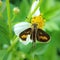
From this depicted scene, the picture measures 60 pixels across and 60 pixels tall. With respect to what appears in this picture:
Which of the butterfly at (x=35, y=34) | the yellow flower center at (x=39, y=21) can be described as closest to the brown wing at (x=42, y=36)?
the butterfly at (x=35, y=34)

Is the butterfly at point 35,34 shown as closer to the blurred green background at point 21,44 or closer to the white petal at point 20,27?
the white petal at point 20,27

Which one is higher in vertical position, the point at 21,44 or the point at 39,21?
the point at 39,21

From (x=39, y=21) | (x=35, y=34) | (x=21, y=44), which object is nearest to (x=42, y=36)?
(x=35, y=34)

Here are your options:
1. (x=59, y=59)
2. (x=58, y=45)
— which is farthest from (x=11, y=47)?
(x=59, y=59)

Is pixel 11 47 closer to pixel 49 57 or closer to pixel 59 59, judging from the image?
pixel 49 57

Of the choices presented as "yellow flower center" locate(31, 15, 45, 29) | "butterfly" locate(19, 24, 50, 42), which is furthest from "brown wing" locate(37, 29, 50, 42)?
"yellow flower center" locate(31, 15, 45, 29)

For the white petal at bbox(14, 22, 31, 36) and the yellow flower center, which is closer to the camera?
the white petal at bbox(14, 22, 31, 36)

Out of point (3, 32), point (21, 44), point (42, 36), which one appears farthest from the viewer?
point (21, 44)

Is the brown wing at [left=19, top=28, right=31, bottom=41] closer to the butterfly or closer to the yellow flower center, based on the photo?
the butterfly

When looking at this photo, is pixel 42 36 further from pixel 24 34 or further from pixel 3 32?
pixel 3 32
